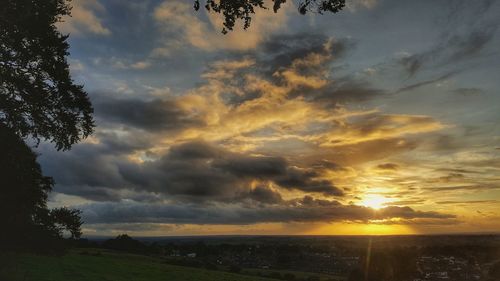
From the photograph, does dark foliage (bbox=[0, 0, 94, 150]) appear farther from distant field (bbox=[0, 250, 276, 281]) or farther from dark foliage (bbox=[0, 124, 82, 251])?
distant field (bbox=[0, 250, 276, 281])

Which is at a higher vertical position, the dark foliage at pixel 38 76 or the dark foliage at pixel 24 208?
the dark foliage at pixel 38 76

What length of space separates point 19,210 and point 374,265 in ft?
411

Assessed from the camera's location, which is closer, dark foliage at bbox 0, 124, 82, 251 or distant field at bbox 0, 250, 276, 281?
dark foliage at bbox 0, 124, 82, 251

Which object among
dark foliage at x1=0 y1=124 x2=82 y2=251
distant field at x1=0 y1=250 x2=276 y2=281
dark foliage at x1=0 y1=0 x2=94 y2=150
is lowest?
distant field at x1=0 y1=250 x2=276 y2=281

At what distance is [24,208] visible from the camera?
18938 mm

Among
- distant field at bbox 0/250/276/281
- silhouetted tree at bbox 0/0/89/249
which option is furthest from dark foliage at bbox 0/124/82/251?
distant field at bbox 0/250/276/281

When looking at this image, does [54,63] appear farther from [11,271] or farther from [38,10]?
[11,271]

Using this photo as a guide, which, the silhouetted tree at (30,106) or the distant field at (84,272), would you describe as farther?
the distant field at (84,272)

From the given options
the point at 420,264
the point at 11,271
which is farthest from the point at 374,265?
the point at 11,271

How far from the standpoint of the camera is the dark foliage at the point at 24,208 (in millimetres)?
17734

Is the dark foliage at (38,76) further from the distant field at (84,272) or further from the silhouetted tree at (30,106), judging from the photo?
the distant field at (84,272)

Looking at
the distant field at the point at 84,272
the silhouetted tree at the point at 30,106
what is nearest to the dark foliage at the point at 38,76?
the silhouetted tree at the point at 30,106

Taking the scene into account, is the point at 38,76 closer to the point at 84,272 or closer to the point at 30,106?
the point at 30,106

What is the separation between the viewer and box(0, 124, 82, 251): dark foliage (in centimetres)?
1773
